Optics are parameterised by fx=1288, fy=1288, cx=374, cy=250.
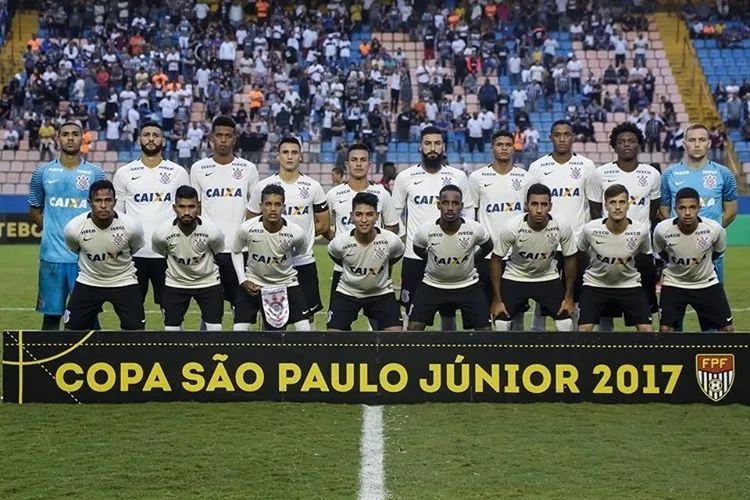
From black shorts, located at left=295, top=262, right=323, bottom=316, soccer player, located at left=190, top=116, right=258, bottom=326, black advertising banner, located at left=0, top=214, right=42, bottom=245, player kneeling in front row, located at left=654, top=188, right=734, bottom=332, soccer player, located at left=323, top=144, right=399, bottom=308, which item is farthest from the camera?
black advertising banner, located at left=0, top=214, right=42, bottom=245

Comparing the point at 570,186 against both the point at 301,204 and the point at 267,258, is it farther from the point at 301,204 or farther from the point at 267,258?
the point at 267,258

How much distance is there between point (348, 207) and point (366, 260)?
110 cm

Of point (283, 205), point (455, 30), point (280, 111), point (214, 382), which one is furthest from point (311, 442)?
point (455, 30)

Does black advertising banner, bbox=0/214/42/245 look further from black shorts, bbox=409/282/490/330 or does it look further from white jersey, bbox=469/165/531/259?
black shorts, bbox=409/282/490/330

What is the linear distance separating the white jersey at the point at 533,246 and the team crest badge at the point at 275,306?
1.68 m

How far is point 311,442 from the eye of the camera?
7617mm

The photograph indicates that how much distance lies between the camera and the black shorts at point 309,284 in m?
10.4

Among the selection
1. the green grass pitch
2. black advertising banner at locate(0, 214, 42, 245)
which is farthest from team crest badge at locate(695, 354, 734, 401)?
black advertising banner at locate(0, 214, 42, 245)

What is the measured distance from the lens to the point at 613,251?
9.64 m

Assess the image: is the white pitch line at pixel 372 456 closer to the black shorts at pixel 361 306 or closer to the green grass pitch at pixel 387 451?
the green grass pitch at pixel 387 451

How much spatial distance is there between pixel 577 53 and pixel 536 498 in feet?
99.5

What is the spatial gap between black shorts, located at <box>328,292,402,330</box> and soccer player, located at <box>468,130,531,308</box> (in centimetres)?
98

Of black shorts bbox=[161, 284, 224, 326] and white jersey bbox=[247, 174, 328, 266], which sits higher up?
white jersey bbox=[247, 174, 328, 266]

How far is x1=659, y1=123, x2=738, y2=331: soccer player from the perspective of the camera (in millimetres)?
10289
